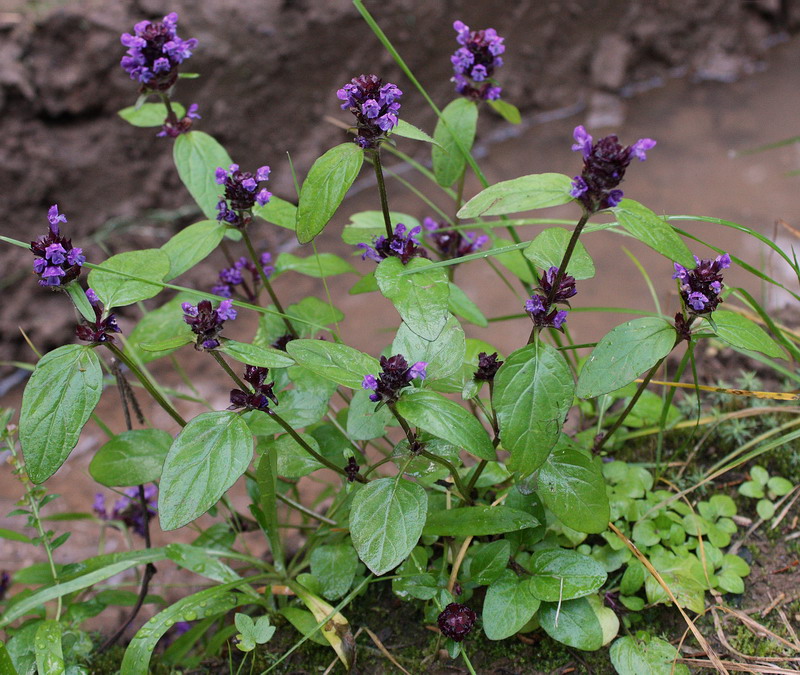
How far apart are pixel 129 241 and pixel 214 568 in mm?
2133

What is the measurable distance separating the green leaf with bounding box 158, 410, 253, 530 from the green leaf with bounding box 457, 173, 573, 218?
0.64m

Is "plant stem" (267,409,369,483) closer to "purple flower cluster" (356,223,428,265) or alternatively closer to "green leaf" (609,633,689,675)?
"purple flower cluster" (356,223,428,265)

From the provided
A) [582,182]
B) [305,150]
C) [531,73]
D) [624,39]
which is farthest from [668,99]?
[582,182]

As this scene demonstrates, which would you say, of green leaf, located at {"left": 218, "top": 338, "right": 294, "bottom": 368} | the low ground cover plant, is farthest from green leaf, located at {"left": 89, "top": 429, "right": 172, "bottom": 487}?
green leaf, located at {"left": 218, "top": 338, "right": 294, "bottom": 368}

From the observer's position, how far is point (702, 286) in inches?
59.5

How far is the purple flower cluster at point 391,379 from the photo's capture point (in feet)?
4.60

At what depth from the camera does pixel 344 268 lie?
6.90ft

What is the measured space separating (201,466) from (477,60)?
4.33 feet

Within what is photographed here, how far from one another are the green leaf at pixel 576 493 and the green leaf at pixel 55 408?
98 cm

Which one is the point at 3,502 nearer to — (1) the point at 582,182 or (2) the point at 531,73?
(1) the point at 582,182

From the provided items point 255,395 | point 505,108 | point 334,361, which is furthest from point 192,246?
point 505,108

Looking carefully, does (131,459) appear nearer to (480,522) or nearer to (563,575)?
(480,522)

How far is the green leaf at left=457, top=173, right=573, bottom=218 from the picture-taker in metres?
1.33

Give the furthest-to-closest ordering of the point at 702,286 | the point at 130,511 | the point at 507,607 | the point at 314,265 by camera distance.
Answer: the point at 130,511, the point at 314,265, the point at 507,607, the point at 702,286
